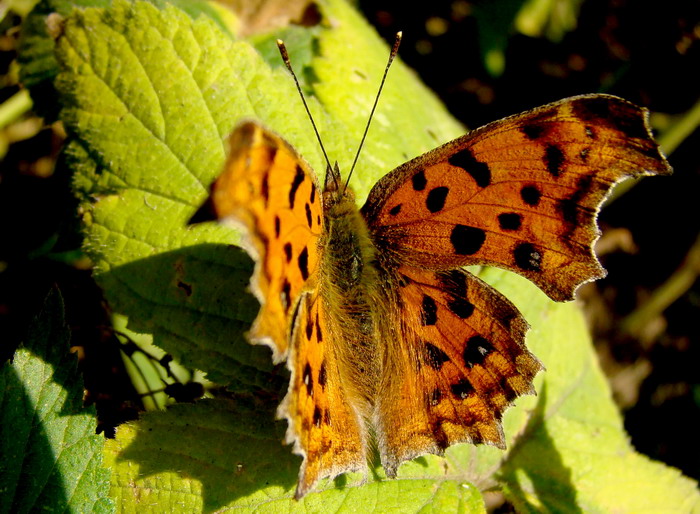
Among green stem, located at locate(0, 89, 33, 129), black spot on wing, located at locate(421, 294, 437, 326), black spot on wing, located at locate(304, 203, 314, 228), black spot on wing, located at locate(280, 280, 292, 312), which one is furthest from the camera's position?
green stem, located at locate(0, 89, 33, 129)

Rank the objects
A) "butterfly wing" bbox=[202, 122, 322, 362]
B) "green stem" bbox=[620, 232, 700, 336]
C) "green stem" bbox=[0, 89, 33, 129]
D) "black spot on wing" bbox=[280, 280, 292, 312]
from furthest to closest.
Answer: "green stem" bbox=[620, 232, 700, 336] < "green stem" bbox=[0, 89, 33, 129] < "black spot on wing" bbox=[280, 280, 292, 312] < "butterfly wing" bbox=[202, 122, 322, 362]

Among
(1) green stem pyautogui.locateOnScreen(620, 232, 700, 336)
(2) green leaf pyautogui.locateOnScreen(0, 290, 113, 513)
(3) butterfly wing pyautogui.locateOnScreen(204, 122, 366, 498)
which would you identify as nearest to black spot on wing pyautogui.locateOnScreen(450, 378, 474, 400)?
(3) butterfly wing pyautogui.locateOnScreen(204, 122, 366, 498)

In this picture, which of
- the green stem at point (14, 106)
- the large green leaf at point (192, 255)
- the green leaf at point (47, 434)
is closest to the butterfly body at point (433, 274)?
the large green leaf at point (192, 255)

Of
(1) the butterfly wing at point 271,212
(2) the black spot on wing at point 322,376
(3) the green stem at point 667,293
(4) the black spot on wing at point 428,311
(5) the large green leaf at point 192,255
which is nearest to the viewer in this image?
(1) the butterfly wing at point 271,212

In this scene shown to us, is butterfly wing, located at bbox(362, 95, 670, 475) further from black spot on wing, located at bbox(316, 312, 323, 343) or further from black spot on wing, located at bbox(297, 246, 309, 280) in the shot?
black spot on wing, located at bbox(297, 246, 309, 280)

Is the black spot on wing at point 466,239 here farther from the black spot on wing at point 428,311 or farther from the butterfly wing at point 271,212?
the butterfly wing at point 271,212

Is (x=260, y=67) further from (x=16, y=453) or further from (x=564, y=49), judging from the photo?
(x=564, y=49)

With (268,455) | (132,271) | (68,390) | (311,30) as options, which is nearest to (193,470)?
(268,455)

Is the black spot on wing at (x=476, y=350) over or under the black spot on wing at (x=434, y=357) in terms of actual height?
over
